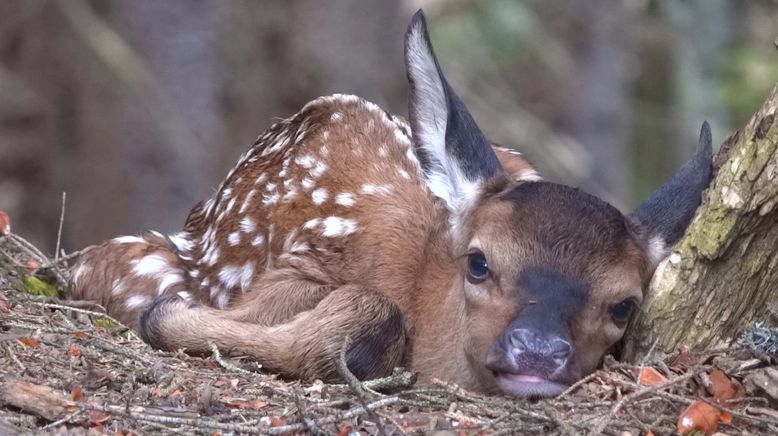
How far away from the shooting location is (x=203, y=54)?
11734mm

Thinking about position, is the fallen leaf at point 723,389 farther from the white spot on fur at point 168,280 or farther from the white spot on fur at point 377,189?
the white spot on fur at point 168,280

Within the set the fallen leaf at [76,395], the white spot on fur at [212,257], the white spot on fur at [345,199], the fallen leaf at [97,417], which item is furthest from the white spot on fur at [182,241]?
the fallen leaf at [97,417]

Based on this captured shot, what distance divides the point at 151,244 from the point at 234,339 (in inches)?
69.8

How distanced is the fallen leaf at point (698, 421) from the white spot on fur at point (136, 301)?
3.59 meters

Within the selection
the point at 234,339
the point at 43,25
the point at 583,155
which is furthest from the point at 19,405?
the point at 583,155

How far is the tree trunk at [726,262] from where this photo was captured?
522 centimetres

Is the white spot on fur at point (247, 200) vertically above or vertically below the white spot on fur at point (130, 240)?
above

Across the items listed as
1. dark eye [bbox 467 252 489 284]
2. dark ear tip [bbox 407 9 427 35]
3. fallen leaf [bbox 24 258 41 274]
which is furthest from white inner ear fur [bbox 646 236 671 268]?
fallen leaf [bbox 24 258 41 274]

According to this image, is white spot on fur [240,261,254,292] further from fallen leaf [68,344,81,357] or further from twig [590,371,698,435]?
twig [590,371,698,435]

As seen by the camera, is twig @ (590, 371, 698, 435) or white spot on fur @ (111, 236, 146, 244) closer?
twig @ (590, 371, 698, 435)

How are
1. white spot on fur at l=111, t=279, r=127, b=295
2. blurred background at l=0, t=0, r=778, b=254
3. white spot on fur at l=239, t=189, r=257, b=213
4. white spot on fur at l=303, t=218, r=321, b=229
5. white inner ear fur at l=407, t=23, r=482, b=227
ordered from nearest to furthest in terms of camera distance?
white inner ear fur at l=407, t=23, r=482, b=227 < white spot on fur at l=303, t=218, r=321, b=229 < white spot on fur at l=239, t=189, r=257, b=213 < white spot on fur at l=111, t=279, r=127, b=295 < blurred background at l=0, t=0, r=778, b=254

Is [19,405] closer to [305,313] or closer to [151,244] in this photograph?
[305,313]

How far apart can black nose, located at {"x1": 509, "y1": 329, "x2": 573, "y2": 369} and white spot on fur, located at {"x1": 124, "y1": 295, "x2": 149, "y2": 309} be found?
2.92 metres

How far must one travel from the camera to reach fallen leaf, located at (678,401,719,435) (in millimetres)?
4676
